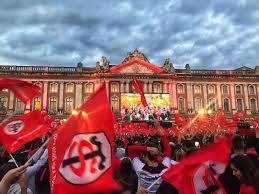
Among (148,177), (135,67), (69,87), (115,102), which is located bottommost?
(148,177)

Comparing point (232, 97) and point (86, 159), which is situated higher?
point (232, 97)

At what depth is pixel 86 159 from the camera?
2.83m

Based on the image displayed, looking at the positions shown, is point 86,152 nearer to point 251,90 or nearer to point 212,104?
point 212,104

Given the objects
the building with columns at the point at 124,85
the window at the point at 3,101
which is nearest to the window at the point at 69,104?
the building with columns at the point at 124,85

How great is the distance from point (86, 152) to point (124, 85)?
4554cm

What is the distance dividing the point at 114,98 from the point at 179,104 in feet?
37.7

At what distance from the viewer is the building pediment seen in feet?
160

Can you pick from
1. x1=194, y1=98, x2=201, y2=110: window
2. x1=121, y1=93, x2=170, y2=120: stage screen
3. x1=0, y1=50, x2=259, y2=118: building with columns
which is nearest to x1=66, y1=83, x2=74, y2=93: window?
x1=0, y1=50, x2=259, y2=118: building with columns

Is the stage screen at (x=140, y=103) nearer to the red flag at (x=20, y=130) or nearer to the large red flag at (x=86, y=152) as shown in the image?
the red flag at (x=20, y=130)

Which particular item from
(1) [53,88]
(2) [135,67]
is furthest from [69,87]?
(2) [135,67]

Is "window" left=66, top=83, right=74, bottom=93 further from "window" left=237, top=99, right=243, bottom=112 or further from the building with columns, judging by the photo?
"window" left=237, top=99, right=243, bottom=112

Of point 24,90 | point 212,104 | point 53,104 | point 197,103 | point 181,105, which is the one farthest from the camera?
point 212,104

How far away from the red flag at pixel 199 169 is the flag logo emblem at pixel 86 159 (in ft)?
2.89

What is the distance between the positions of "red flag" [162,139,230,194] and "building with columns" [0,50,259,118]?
42.7 metres
